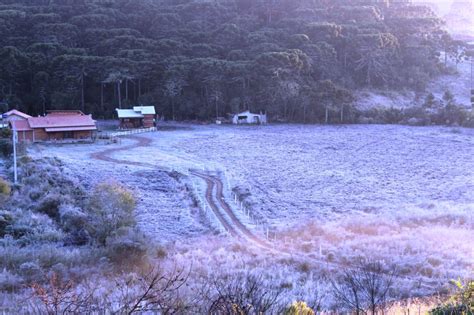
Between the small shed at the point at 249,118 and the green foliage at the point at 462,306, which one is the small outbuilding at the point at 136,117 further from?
the green foliage at the point at 462,306

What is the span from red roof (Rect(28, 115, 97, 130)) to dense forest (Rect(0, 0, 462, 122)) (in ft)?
31.3

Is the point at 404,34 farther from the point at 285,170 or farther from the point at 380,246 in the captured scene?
the point at 380,246

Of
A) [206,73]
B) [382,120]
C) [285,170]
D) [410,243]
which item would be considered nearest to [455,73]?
[382,120]

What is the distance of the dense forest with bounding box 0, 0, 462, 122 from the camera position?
46.0 metres

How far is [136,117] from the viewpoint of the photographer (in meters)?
42.5

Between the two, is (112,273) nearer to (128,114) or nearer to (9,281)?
(9,281)

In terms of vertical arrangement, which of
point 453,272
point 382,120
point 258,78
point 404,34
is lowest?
point 453,272

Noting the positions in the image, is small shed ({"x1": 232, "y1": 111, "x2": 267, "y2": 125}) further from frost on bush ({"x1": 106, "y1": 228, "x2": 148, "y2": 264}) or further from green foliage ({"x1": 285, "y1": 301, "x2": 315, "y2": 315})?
green foliage ({"x1": 285, "y1": 301, "x2": 315, "y2": 315})

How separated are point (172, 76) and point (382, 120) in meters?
21.2

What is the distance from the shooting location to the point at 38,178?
792 inches

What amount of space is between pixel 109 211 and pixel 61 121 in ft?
75.6

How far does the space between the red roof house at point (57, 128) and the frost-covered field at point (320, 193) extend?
4049 millimetres

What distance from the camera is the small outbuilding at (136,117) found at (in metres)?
42.3

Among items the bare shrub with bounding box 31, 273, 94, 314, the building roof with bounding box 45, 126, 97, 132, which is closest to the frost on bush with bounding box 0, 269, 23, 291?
the bare shrub with bounding box 31, 273, 94, 314
